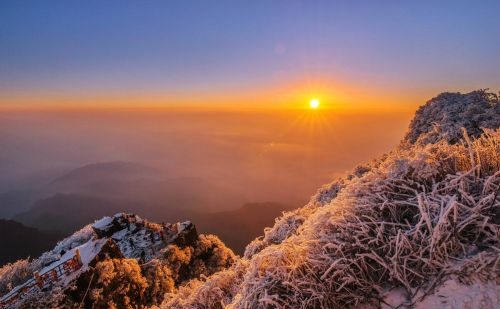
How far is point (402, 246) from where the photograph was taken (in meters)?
3.68

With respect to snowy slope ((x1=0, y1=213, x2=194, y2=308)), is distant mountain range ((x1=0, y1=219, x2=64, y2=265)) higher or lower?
lower

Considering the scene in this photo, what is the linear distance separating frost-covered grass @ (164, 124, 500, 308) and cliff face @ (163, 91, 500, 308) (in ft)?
0.04

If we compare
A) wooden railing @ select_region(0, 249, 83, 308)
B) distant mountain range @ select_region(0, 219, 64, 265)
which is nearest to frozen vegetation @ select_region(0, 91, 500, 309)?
wooden railing @ select_region(0, 249, 83, 308)

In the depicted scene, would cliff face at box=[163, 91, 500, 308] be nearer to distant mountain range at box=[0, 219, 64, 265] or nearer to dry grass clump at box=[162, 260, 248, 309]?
dry grass clump at box=[162, 260, 248, 309]

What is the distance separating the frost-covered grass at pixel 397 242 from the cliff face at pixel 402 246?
0.04 ft

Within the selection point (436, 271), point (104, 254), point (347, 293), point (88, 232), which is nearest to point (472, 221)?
point (436, 271)

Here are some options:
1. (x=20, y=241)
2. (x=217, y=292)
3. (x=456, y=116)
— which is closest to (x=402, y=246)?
(x=217, y=292)

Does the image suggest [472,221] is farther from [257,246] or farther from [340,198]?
[257,246]

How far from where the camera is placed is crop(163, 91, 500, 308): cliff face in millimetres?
3367

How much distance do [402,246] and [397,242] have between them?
0.35ft

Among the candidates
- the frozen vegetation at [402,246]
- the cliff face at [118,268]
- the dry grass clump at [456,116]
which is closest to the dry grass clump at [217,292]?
the frozen vegetation at [402,246]

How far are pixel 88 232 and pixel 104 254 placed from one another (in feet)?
63.7

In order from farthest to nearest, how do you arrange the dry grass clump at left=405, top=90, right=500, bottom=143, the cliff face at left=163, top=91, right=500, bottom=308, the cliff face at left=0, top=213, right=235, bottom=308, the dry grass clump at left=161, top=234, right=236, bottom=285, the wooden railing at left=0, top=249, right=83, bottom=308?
the dry grass clump at left=161, top=234, right=236, bottom=285, the dry grass clump at left=405, top=90, right=500, bottom=143, the cliff face at left=0, top=213, right=235, bottom=308, the wooden railing at left=0, top=249, right=83, bottom=308, the cliff face at left=163, top=91, right=500, bottom=308

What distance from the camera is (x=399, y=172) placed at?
15.3ft
